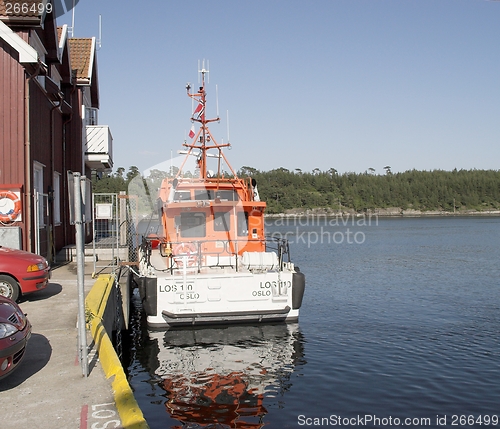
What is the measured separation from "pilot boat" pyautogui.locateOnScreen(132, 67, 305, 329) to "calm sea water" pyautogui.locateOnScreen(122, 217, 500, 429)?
685mm

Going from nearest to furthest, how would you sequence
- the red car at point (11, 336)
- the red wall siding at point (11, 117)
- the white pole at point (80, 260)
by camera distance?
the red car at point (11, 336)
the white pole at point (80, 260)
the red wall siding at point (11, 117)

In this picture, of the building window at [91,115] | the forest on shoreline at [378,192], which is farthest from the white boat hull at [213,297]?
the forest on shoreline at [378,192]

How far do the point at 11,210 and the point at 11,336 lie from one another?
8.12m

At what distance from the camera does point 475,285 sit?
21.8 m

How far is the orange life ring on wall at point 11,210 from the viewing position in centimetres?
1391

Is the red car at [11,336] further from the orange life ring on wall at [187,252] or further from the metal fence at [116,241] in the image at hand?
the metal fence at [116,241]

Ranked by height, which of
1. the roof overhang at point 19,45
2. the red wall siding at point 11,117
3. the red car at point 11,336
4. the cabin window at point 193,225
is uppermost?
the roof overhang at point 19,45

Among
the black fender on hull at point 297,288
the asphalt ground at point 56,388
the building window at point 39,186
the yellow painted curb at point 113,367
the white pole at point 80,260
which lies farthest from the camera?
the building window at point 39,186

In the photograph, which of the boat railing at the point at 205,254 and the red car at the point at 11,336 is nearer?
the red car at the point at 11,336

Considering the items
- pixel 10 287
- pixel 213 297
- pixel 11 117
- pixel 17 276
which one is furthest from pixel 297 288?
pixel 11 117

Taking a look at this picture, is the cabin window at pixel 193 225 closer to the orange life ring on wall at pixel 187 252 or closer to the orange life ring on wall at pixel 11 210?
the orange life ring on wall at pixel 187 252

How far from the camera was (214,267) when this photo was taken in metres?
13.5

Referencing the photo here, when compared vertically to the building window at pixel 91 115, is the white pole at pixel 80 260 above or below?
below

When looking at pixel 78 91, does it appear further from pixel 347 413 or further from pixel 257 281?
pixel 347 413
